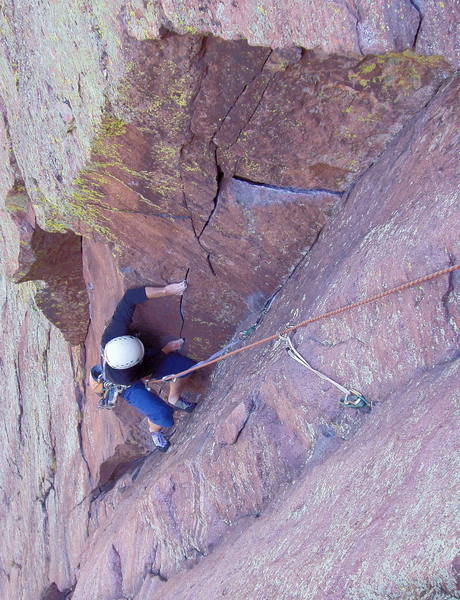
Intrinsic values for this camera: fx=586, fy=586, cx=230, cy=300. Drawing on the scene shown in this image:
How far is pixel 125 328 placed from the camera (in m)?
5.36

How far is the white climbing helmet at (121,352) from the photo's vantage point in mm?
5191

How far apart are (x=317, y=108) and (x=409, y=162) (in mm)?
681

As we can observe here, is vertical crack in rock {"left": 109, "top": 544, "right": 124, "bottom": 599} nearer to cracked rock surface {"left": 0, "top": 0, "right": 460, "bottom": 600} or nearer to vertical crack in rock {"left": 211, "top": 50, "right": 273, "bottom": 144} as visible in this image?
cracked rock surface {"left": 0, "top": 0, "right": 460, "bottom": 600}

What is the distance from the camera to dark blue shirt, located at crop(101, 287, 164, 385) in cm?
521

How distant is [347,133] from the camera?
3785 millimetres

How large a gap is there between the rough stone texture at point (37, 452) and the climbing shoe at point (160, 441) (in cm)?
157

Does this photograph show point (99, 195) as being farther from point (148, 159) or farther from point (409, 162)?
point (409, 162)

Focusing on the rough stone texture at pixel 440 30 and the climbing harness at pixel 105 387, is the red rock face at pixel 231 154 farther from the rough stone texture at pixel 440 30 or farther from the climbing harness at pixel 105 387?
the climbing harness at pixel 105 387

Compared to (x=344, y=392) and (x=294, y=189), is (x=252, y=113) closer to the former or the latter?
(x=294, y=189)

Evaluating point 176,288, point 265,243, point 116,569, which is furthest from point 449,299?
point 116,569

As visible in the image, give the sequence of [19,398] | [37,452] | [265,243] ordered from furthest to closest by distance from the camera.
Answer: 1. [19,398]
2. [37,452]
3. [265,243]

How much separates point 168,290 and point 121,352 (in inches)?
27.2

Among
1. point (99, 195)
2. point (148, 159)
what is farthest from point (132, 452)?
point (148, 159)

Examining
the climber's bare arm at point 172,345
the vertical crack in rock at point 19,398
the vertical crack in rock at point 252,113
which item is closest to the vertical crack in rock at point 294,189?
the vertical crack in rock at point 252,113
